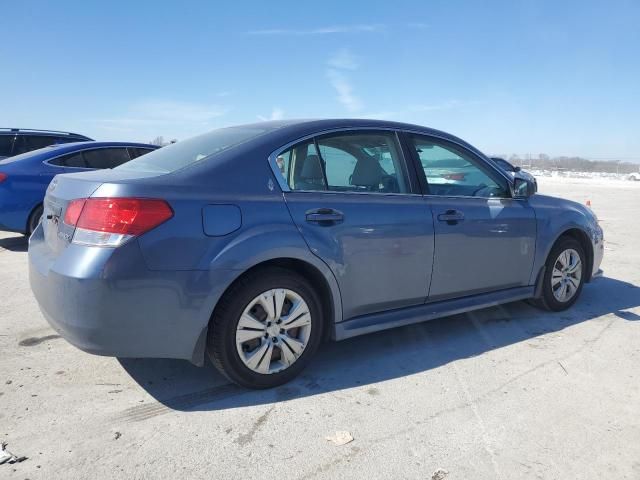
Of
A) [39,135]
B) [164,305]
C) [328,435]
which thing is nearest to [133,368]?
[164,305]

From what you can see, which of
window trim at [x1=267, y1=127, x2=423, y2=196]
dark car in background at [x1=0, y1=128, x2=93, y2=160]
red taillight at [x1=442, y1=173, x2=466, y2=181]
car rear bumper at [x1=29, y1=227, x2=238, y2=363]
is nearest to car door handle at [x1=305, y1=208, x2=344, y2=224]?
window trim at [x1=267, y1=127, x2=423, y2=196]

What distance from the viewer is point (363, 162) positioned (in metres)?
3.56

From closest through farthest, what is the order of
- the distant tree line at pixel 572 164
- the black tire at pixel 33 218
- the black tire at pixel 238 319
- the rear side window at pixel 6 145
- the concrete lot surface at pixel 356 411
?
1. the concrete lot surface at pixel 356 411
2. the black tire at pixel 238 319
3. the black tire at pixel 33 218
4. the rear side window at pixel 6 145
5. the distant tree line at pixel 572 164

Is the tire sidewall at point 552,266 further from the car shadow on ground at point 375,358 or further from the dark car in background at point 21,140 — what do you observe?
the dark car in background at point 21,140

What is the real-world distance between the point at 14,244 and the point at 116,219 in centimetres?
601

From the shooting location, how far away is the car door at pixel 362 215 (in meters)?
3.11

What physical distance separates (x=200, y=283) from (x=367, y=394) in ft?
4.01

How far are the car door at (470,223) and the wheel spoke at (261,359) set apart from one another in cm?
134

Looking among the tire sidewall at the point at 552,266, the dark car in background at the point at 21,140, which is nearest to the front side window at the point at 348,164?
the tire sidewall at the point at 552,266

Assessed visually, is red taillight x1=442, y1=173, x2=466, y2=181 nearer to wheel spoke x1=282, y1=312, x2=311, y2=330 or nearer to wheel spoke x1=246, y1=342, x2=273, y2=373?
wheel spoke x1=282, y1=312, x2=311, y2=330

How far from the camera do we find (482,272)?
3.97 meters

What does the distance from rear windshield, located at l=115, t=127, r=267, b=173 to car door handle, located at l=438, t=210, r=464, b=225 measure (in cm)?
142

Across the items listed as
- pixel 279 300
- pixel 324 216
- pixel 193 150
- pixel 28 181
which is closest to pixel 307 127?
pixel 324 216

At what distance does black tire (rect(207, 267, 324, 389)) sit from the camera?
2824 millimetres
